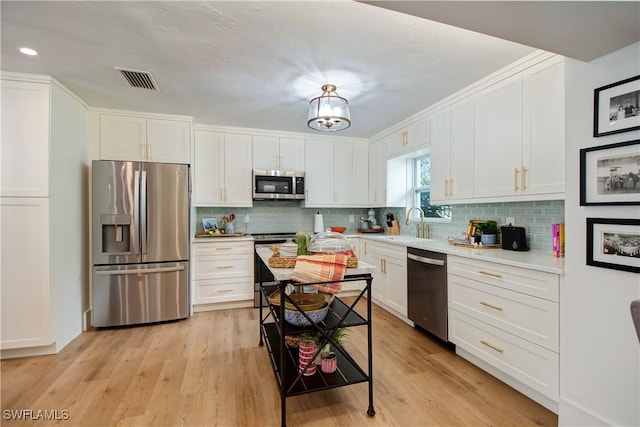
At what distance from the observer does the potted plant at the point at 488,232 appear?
262 centimetres

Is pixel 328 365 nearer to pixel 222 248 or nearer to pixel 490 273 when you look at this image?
pixel 490 273

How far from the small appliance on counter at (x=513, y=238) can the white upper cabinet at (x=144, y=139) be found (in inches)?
137

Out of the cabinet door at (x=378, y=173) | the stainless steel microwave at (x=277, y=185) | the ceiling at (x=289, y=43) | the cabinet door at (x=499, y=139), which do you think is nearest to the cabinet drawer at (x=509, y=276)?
the cabinet door at (x=499, y=139)

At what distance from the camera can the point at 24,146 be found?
7.97 feet

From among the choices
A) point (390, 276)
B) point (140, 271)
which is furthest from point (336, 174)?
point (140, 271)

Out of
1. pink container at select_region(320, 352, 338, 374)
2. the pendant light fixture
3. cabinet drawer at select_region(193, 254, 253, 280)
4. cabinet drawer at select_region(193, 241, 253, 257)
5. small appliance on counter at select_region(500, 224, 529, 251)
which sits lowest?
pink container at select_region(320, 352, 338, 374)

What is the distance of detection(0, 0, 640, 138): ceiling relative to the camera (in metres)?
1.22

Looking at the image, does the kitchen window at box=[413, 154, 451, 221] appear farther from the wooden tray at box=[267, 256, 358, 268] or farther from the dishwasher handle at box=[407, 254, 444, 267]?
the wooden tray at box=[267, 256, 358, 268]

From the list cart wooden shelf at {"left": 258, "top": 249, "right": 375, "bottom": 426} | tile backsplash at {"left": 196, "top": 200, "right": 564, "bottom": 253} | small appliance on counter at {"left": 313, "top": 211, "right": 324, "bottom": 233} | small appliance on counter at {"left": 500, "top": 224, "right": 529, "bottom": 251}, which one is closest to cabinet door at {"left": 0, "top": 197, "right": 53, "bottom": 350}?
tile backsplash at {"left": 196, "top": 200, "right": 564, "bottom": 253}

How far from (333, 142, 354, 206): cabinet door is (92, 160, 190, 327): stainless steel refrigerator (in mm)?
2135

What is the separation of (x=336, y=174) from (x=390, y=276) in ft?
5.94

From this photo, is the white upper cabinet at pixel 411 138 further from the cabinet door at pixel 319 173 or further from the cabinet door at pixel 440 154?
the cabinet door at pixel 319 173

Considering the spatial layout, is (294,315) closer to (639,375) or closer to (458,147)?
(639,375)

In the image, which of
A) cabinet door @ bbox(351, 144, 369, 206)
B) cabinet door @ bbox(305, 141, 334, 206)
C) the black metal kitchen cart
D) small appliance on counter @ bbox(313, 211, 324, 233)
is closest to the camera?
the black metal kitchen cart
